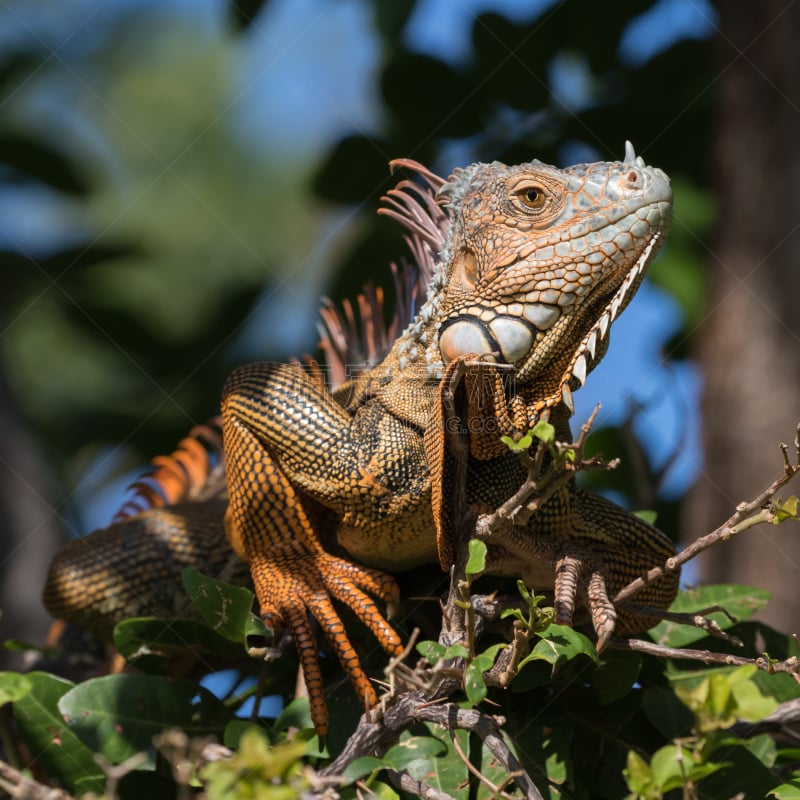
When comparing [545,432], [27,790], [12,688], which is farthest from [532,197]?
[27,790]

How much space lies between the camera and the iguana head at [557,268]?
3.26 meters

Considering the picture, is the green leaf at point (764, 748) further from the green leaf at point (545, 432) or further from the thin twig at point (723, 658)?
the green leaf at point (545, 432)

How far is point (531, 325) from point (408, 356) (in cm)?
56

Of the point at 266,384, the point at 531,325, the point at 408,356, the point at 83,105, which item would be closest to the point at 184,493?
the point at 266,384

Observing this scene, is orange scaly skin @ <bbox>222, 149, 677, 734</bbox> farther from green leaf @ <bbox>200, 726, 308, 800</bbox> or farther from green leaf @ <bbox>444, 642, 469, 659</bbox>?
green leaf @ <bbox>200, 726, 308, 800</bbox>

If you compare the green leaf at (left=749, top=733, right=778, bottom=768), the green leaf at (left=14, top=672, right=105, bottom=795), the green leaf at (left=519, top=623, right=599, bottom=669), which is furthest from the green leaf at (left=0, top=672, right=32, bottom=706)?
the green leaf at (left=749, top=733, right=778, bottom=768)

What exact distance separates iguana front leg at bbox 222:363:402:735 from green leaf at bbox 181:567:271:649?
139mm

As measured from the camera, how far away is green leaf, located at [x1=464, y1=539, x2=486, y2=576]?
2.70m

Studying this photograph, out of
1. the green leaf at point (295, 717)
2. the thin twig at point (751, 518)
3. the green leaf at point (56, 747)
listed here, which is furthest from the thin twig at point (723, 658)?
the green leaf at point (56, 747)

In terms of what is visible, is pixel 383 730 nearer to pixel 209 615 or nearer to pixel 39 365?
pixel 209 615

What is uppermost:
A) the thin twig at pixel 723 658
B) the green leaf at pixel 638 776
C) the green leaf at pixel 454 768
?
the thin twig at pixel 723 658

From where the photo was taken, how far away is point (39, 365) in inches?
646

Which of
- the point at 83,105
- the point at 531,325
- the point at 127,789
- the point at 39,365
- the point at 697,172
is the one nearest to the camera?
the point at 531,325

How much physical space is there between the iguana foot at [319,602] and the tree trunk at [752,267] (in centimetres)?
331
